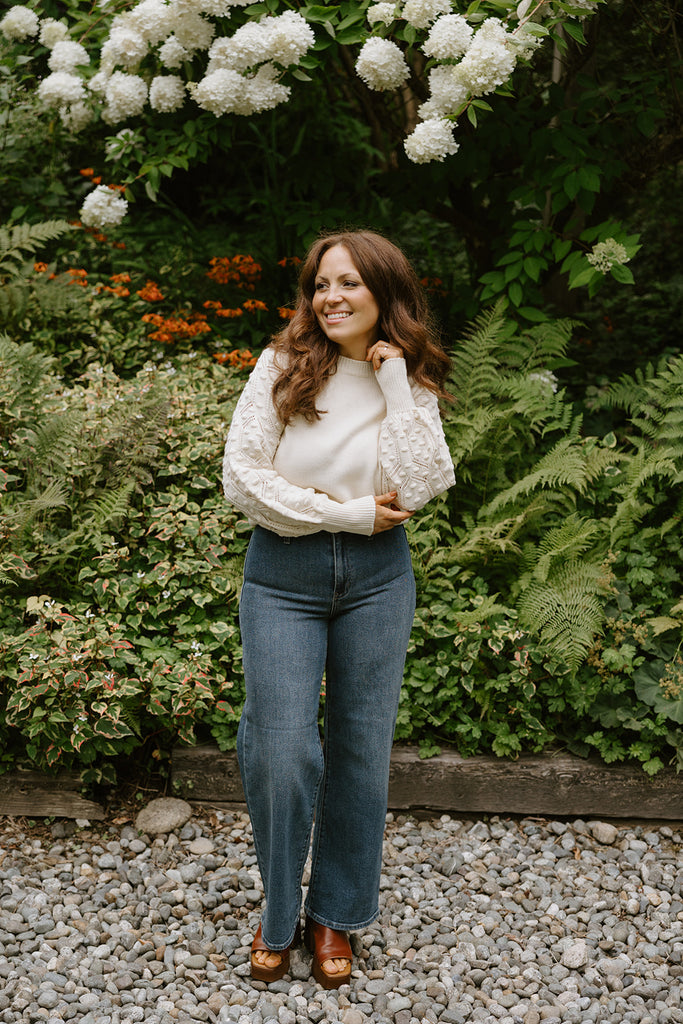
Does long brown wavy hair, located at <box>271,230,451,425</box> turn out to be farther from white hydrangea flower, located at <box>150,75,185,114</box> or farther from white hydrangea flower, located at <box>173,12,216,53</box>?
white hydrangea flower, located at <box>150,75,185,114</box>

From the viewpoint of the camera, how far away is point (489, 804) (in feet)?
10.8

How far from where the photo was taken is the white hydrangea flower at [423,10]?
10.4ft

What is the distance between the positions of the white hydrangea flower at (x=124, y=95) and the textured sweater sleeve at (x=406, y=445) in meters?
2.49

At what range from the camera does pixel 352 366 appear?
2.31 metres

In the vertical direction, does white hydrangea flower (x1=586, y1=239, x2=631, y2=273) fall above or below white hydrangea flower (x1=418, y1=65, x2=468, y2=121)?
below

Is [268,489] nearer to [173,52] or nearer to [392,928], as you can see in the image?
[392,928]

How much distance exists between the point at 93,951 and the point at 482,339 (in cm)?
282

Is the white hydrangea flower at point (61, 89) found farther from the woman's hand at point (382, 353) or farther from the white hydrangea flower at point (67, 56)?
the woman's hand at point (382, 353)

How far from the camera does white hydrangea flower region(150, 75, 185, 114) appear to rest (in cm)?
380

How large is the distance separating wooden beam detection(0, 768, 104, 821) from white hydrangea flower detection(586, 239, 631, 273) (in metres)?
2.89

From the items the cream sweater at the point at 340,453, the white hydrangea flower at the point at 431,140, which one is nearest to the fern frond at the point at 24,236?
the white hydrangea flower at the point at 431,140

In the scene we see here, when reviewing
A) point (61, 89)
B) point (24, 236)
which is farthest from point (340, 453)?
point (24, 236)

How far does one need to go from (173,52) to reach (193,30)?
16 cm

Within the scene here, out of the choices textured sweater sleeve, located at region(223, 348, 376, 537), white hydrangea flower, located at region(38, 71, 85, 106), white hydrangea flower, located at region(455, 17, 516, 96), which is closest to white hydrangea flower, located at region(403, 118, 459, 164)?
white hydrangea flower, located at region(455, 17, 516, 96)
